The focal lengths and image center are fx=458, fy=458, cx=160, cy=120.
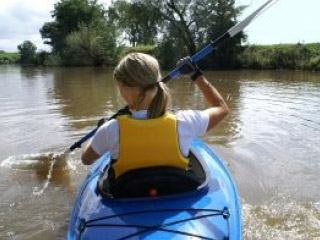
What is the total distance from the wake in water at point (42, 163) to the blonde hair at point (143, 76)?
11.7ft

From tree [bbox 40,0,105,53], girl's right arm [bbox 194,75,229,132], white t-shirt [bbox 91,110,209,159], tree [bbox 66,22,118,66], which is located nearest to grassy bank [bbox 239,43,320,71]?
tree [bbox 66,22,118,66]

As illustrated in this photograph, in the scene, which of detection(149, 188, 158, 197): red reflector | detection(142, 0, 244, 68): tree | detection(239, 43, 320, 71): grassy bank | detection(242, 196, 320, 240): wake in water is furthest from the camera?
detection(142, 0, 244, 68): tree

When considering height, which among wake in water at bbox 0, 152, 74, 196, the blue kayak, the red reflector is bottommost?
wake in water at bbox 0, 152, 74, 196

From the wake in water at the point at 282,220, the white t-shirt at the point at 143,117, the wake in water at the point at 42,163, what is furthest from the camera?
the wake in water at the point at 42,163

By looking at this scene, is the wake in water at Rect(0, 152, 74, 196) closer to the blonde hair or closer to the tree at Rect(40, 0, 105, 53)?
the blonde hair

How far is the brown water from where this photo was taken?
4.55 m

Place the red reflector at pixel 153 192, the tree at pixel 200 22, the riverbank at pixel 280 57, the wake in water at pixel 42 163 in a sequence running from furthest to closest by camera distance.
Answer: the tree at pixel 200 22, the riverbank at pixel 280 57, the wake in water at pixel 42 163, the red reflector at pixel 153 192

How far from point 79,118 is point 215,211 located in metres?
7.37

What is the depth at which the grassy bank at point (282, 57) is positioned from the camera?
29.9 m

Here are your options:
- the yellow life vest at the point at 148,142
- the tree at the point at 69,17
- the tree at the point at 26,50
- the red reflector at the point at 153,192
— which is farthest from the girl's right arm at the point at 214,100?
the tree at the point at 26,50

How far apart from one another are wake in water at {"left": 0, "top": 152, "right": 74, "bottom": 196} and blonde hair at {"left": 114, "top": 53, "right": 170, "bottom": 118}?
3581 millimetres

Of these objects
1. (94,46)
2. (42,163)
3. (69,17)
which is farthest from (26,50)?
(42,163)

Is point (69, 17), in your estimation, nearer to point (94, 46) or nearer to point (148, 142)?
point (94, 46)

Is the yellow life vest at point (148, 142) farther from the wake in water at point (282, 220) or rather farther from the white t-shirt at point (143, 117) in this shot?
the wake in water at point (282, 220)
